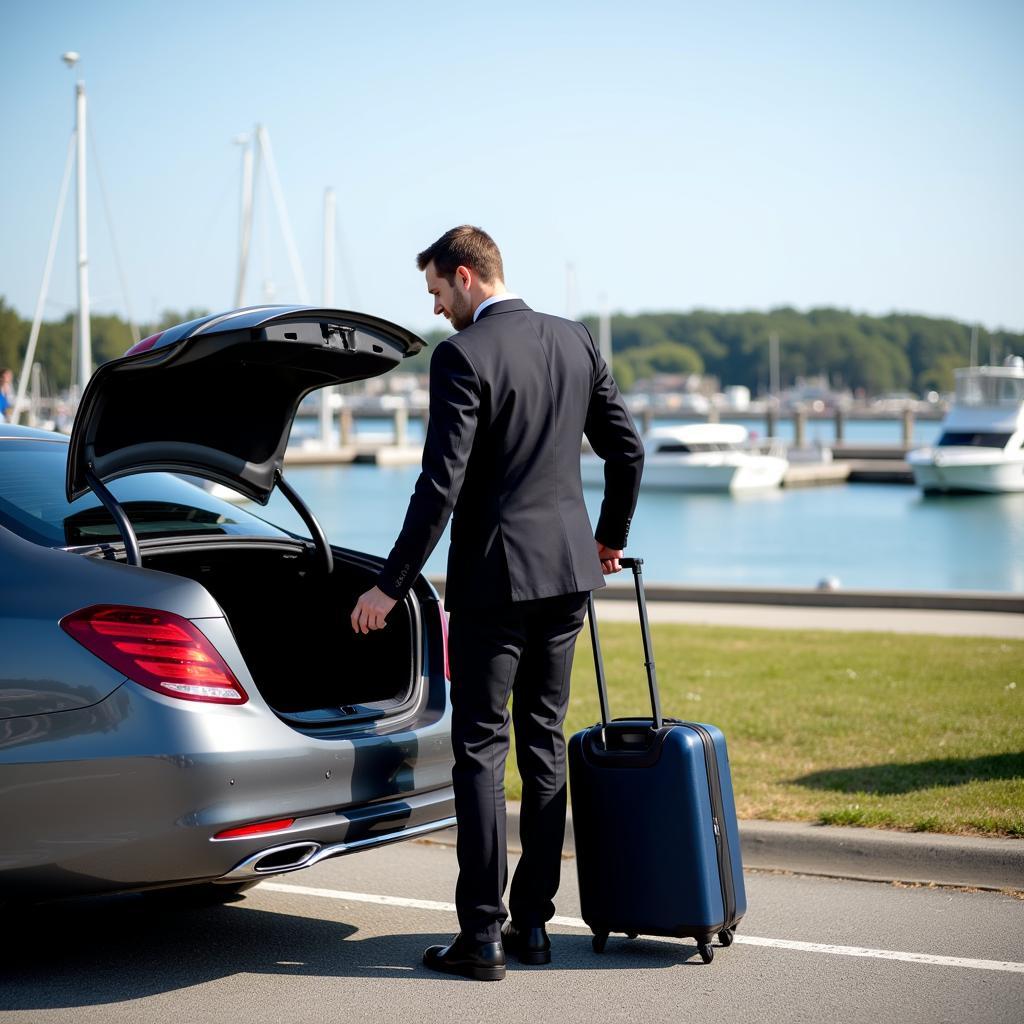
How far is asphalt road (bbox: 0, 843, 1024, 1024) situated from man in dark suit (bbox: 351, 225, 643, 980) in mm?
266

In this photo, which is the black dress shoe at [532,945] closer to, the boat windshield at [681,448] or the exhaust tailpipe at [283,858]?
the exhaust tailpipe at [283,858]

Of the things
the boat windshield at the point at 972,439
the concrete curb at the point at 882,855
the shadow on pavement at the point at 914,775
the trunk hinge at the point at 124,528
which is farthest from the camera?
the boat windshield at the point at 972,439

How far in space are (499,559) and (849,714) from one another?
4.39 metres

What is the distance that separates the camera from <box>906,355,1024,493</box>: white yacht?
182ft

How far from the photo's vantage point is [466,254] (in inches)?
168

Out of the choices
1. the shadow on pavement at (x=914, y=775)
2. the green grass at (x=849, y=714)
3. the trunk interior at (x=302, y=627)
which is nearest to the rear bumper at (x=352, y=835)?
the trunk interior at (x=302, y=627)

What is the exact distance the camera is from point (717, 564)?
3584cm

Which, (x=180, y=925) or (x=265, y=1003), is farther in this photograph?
(x=180, y=925)

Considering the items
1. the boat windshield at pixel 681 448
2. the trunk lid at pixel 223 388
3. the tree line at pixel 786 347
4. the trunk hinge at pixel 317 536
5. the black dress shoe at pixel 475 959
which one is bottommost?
the boat windshield at pixel 681 448

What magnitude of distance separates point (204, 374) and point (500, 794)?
1.67 meters

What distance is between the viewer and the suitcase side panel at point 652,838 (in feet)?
13.7

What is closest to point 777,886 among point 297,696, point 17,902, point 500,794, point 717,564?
point 500,794

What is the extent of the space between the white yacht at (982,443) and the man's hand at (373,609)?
175ft

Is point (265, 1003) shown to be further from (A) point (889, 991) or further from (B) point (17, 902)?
(A) point (889, 991)
